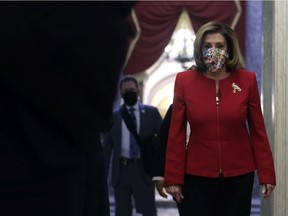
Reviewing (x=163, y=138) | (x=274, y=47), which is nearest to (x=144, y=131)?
(x=274, y=47)

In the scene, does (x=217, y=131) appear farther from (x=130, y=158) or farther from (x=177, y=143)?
(x=130, y=158)

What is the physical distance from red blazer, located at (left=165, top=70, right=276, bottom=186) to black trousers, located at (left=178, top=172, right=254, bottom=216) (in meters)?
0.05

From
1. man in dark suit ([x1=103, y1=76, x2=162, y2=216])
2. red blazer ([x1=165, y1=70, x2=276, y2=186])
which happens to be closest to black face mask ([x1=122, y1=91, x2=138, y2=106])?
man in dark suit ([x1=103, y1=76, x2=162, y2=216])

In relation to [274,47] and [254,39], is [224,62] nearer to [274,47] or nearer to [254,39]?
[274,47]

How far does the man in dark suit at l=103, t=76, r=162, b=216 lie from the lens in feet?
19.9

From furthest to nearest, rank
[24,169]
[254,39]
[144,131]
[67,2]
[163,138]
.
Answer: [254,39], [144,131], [163,138], [24,169], [67,2]

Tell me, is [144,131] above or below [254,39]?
below

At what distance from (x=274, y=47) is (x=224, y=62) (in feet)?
4.47

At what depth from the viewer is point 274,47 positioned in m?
4.84

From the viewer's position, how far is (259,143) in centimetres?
357

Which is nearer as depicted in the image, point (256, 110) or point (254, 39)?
point (256, 110)

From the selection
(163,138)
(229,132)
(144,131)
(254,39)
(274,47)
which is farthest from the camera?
(254,39)

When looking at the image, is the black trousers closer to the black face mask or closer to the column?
the column

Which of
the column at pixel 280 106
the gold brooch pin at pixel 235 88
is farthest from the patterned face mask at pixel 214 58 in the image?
the column at pixel 280 106
